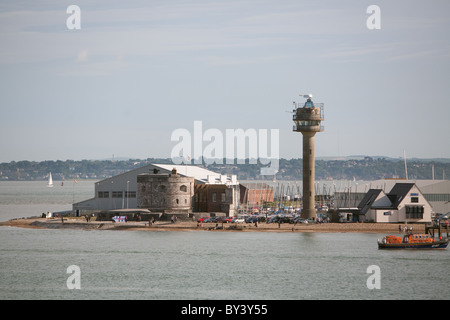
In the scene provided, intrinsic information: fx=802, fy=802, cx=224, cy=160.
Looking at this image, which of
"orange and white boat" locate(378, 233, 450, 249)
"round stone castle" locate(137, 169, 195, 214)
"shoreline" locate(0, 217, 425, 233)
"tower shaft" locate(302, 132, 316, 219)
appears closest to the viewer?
"orange and white boat" locate(378, 233, 450, 249)

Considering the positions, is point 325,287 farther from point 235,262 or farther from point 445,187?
point 445,187

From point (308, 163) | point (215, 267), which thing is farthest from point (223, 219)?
point (215, 267)

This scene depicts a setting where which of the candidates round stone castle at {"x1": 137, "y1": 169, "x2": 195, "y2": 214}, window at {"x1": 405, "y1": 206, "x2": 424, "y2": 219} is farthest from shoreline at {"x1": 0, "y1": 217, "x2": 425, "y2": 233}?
round stone castle at {"x1": 137, "y1": 169, "x2": 195, "y2": 214}

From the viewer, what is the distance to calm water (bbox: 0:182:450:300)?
188 ft

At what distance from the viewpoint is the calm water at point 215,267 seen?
57438mm

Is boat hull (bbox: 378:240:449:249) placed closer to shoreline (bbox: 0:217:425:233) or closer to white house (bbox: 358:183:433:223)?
shoreline (bbox: 0:217:425:233)

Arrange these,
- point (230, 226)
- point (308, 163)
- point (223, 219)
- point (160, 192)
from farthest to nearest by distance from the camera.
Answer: point (160, 192) < point (223, 219) < point (308, 163) < point (230, 226)

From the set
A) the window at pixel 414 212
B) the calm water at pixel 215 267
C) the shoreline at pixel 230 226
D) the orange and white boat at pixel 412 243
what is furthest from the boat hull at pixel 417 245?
the window at pixel 414 212

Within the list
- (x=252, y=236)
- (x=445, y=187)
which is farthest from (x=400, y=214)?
(x=252, y=236)

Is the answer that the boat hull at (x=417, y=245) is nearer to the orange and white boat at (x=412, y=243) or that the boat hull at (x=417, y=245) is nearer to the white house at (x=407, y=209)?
the orange and white boat at (x=412, y=243)

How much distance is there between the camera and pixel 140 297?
55656mm

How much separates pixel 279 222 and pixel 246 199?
3170 cm

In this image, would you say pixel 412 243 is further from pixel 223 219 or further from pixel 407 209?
pixel 223 219

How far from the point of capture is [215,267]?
224 ft
